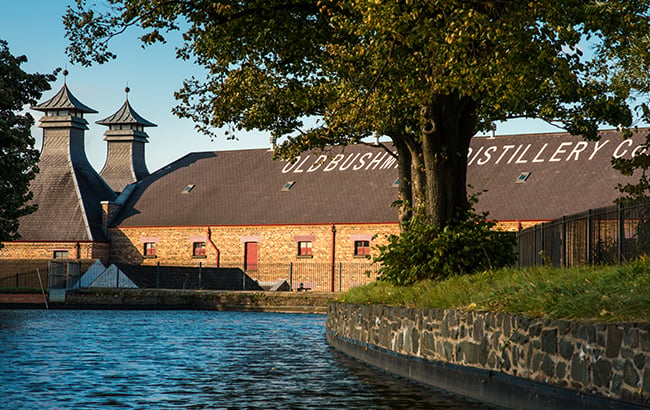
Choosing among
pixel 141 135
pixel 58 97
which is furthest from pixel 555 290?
pixel 141 135

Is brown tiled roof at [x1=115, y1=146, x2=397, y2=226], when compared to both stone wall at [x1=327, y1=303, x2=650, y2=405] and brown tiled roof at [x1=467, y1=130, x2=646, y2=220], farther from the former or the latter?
stone wall at [x1=327, y1=303, x2=650, y2=405]

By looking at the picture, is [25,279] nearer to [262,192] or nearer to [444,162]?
[262,192]

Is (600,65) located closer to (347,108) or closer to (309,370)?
(347,108)

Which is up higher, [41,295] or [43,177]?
[43,177]

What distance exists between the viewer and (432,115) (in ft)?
64.1

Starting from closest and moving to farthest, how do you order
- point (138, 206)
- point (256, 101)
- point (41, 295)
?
point (256, 101), point (41, 295), point (138, 206)

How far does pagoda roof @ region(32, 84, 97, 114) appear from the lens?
209 ft

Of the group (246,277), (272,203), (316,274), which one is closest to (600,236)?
(316,274)

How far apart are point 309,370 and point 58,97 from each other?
5535cm

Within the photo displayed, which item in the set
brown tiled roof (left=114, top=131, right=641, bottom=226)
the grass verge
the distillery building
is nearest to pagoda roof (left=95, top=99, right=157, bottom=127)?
the distillery building

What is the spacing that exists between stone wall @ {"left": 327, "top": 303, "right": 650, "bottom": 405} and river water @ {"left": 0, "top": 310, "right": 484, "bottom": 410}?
67 centimetres

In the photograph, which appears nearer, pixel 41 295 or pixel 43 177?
pixel 41 295

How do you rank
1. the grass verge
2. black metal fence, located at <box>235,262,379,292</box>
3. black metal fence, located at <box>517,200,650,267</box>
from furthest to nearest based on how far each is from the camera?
black metal fence, located at <box>235,262,379,292</box>, black metal fence, located at <box>517,200,650,267</box>, the grass verge

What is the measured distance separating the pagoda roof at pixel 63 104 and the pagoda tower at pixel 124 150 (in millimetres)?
7305
